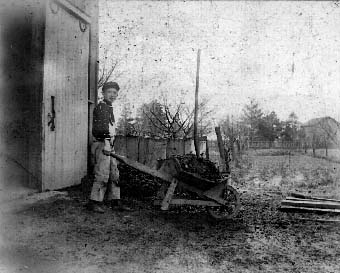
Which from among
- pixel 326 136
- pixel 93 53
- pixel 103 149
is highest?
pixel 93 53

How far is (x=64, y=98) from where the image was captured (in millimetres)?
5801

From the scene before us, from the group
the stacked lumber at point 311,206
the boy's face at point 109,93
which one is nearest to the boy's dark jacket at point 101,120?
the boy's face at point 109,93

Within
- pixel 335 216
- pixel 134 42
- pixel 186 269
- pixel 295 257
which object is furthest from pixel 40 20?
pixel 335 216

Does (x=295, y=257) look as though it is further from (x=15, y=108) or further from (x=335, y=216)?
(x=15, y=108)

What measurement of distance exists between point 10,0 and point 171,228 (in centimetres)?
404

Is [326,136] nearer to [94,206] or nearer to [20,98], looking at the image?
[94,206]

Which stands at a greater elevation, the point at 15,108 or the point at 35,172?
the point at 15,108

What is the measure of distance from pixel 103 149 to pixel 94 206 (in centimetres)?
83

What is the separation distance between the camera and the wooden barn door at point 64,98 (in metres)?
5.36

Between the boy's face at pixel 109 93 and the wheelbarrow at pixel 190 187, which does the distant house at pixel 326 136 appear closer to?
the wheelbarrow at pixel 190 187

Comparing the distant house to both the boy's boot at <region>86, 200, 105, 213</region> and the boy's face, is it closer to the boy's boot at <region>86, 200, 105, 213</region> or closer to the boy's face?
the boy's face

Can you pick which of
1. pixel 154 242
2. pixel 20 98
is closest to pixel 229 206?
pixel 154 242

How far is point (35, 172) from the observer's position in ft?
17.2

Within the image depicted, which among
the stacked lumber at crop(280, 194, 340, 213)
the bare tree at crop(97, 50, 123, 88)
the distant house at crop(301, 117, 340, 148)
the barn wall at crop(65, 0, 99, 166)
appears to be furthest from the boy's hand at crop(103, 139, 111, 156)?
the distant house at crop(301, 117, 340, 148)
